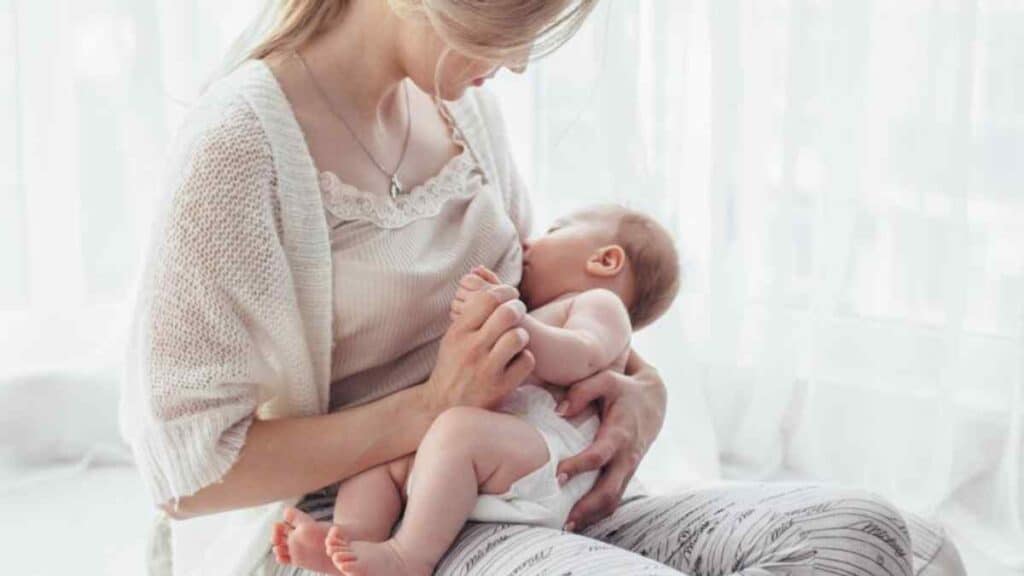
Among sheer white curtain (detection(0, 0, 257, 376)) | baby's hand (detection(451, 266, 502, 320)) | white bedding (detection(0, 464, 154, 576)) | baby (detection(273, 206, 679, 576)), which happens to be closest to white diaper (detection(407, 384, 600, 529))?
baby (detection(273, 206, 679, 576))

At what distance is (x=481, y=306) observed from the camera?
4.91ft

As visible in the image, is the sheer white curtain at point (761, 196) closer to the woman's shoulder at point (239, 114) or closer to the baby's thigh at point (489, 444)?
the woman's shoulder at point (239, 114)

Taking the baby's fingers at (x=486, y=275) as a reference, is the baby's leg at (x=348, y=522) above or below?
below

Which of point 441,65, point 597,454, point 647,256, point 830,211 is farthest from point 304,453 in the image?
point 830,211

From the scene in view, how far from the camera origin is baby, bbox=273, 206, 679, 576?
1.41m

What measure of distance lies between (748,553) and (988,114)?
115cm

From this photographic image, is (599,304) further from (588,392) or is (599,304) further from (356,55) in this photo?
(356,55)

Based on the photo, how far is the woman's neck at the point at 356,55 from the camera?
158 centimetres

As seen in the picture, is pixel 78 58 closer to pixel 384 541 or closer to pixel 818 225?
pixel 818 225

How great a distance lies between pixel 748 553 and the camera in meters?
1.48

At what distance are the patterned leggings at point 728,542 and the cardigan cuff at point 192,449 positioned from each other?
0.14 meters

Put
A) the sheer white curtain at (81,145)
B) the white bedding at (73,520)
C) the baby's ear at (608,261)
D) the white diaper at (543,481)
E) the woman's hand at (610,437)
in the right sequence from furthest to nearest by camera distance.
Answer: the sheer white curtain at (81,145) < the white bedding at (73,520) < the baby's ear at (608,261) < the woman's hand at (610,437) < the white diaper at (543,481)

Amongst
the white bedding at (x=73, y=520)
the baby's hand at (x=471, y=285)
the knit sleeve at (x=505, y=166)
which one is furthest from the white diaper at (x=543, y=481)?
the white bedding at (x=73, y=520)

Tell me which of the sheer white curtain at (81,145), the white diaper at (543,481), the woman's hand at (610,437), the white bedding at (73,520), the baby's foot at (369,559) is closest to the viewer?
the baby's foot at (369,559)
